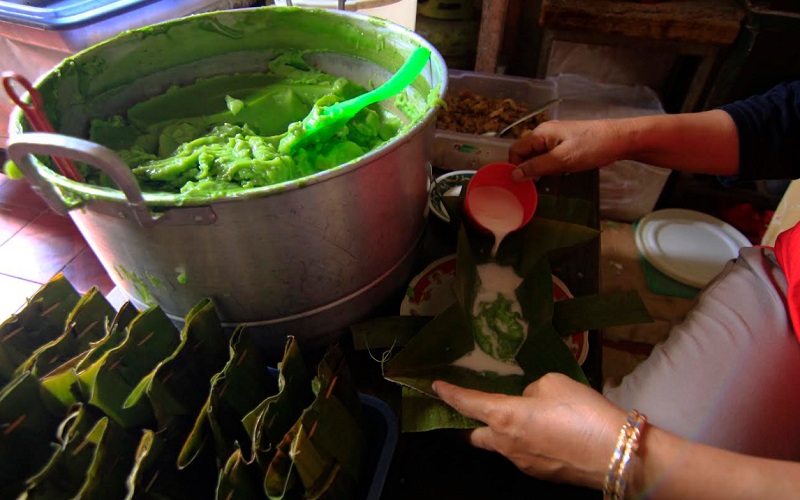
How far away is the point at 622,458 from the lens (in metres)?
0.67

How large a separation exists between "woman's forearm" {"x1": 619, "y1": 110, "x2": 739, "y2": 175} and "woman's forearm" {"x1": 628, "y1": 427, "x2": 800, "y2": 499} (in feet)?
2.35

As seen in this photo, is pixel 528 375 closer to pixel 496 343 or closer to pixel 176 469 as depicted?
pixel 496 343

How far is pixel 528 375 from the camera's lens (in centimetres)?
87

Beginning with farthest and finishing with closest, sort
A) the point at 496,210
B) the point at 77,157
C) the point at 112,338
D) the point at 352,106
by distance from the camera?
1. the point at 496,210
2. the point at 352,106
3. the point at 112,338
4. the point at 77,157

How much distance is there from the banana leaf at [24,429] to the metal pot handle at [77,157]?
281mm

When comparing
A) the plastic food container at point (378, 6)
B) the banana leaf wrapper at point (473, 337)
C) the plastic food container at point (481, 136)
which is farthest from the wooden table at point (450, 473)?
the plastic food container at point (378, 6)

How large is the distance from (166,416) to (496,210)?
74cm

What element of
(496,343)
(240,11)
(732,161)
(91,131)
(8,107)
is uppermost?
(240,11)

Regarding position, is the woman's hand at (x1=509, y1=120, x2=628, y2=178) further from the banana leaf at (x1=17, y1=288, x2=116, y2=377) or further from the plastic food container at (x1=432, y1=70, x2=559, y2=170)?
the banana leaf at (x1=17, y1=288, x2=116, y2=377)

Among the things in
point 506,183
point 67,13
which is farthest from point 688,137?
point 67,13

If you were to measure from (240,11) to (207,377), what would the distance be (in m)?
0.76

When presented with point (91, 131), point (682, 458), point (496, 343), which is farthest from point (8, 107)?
point (682, 458)

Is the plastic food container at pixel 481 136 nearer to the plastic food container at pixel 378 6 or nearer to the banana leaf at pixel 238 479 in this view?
the plastic food container at pixel 378 6

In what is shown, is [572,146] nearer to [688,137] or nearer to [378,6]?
[688,137]
